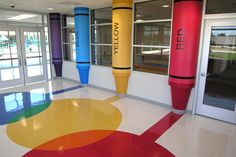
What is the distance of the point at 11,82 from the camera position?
616cm

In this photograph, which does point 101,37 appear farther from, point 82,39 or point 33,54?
point 33,54

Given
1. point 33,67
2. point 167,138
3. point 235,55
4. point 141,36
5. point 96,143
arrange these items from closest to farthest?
point 96,143
point 167,138
point 235,55
point 141,36
point 33,67

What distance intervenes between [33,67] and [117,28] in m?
3.97

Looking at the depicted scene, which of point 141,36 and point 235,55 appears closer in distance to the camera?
point 235,55

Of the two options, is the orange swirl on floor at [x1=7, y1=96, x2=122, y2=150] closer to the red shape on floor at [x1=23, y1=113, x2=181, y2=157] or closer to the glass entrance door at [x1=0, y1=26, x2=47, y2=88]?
the red shape on floor at [x1=23, y1=113, x2=181, y2=157]

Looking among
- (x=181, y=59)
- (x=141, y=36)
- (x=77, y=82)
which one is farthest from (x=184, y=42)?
(x=77, y=82)

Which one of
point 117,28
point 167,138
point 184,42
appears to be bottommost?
point 167,138

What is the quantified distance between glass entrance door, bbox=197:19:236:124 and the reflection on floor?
0.27m

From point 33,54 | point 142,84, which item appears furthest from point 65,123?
point 33,54

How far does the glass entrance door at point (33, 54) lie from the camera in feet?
20.9

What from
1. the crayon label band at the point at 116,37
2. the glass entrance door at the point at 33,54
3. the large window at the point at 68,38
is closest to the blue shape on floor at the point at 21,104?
the glass entrance door at the point at 33,54

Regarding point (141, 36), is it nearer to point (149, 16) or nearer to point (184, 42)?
point (149, 16)

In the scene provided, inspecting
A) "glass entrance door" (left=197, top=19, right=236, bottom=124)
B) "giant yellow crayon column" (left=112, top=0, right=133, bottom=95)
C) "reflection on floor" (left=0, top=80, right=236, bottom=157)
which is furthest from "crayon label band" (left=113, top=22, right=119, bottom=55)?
"glass entrance door" (left=197, top=19, right=236, bottom=124)

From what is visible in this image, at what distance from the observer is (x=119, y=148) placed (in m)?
2.78
